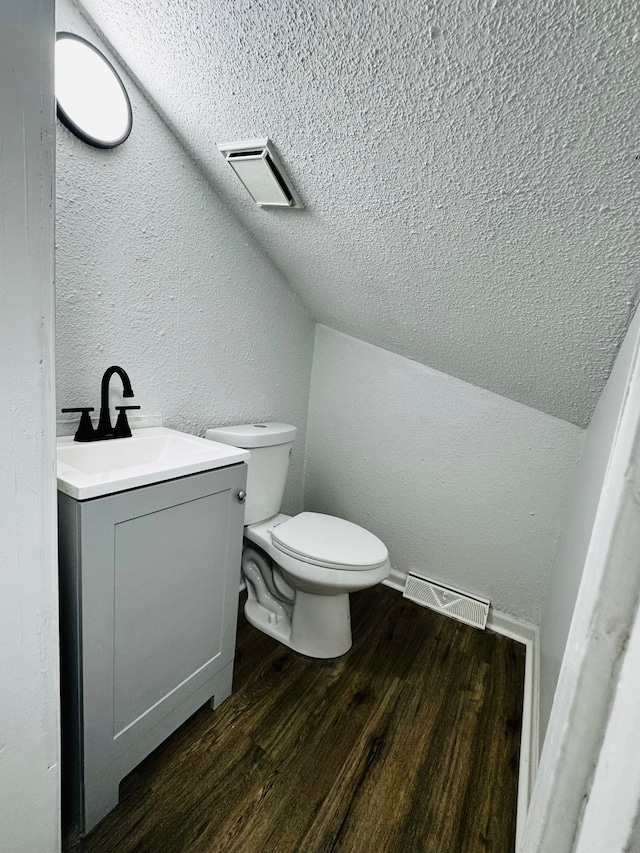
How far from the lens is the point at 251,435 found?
1555 mm

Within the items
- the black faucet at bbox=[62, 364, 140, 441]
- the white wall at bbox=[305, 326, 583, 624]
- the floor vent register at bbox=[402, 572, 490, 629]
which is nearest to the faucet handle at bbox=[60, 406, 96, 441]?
the black faucet at bbox=[62, 364, 140, 441]

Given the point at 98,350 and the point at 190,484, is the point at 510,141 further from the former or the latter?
the point at 98,350

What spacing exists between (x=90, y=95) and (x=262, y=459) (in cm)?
121

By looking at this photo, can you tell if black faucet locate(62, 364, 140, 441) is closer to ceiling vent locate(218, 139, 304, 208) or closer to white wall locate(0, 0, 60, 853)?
white wall locate(0, 0, 60, 853)

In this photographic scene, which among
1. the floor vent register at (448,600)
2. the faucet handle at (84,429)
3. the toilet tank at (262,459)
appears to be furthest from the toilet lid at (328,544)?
the faucet handle at (84,429)

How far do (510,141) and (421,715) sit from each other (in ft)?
5.24

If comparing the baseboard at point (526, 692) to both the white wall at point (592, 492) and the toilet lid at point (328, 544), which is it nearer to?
the white wall at point (592, 492)

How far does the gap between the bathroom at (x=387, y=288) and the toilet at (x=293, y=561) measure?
0.26 meters

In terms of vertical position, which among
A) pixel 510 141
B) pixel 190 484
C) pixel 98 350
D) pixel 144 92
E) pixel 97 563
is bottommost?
pixel 97 563

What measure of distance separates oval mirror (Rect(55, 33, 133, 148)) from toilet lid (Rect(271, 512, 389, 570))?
4.42 feet

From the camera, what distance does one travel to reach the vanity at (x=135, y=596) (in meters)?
0.86

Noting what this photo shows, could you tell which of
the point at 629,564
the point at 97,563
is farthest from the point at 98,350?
the point at 629,564

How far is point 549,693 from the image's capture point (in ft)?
3.51

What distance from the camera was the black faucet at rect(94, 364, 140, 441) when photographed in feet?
3.94
